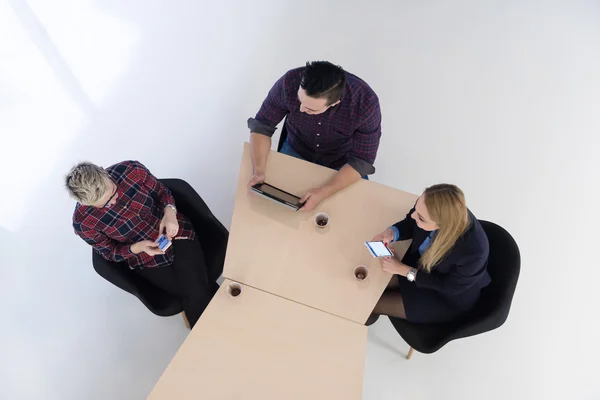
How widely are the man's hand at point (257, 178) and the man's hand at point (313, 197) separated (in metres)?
0.24

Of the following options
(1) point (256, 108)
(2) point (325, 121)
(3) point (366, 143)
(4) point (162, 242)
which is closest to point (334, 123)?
(2) point (325, 121)

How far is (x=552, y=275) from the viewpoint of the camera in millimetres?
2859

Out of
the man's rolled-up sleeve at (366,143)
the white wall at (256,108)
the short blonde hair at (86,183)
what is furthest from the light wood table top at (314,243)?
the white wall at (256,108)

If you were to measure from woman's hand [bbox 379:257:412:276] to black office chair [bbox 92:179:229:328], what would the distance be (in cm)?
93

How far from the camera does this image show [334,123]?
89.8 inches

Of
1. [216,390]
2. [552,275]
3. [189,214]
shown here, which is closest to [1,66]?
[189,214]

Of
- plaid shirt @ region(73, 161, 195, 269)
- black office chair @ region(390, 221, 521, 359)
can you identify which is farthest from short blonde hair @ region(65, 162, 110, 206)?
black office chair @ region(390, 221, 521, 359)

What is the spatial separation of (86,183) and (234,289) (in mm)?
807

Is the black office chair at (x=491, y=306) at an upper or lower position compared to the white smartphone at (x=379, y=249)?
lower

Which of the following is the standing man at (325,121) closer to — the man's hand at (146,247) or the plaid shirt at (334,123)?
the plaid shirt at (334,123)

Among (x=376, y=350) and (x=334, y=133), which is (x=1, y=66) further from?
(x=376, y=350)

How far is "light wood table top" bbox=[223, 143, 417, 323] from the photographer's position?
1986mm

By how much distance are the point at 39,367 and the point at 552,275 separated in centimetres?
335

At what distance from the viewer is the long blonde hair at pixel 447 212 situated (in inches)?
67.5
